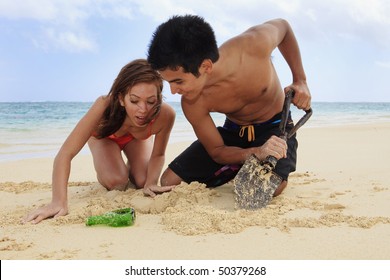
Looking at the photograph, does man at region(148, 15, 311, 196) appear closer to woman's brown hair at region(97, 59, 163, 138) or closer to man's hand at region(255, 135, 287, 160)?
man's hand at region(255, 135, 287, 160)

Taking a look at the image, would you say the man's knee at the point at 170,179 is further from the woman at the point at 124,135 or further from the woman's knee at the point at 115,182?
the woman's knee at the point at 115,182

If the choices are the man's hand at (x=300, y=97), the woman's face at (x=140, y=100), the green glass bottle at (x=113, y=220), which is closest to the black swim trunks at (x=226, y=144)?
the man's hand at (x=300, y=97)

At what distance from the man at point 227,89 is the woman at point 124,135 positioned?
317mm

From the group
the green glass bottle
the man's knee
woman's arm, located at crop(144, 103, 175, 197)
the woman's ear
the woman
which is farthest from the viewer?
the man's knee

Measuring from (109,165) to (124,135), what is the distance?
1.11 ft

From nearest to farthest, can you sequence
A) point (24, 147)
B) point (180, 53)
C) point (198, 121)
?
point (180, 53), point (198, 121), point (24, 147)

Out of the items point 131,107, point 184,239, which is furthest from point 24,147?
point 184,239

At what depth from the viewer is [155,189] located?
144 inches

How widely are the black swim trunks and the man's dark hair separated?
996 millimetres

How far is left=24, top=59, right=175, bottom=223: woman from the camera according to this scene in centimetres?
340

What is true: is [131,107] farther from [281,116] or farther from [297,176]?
[297,176]

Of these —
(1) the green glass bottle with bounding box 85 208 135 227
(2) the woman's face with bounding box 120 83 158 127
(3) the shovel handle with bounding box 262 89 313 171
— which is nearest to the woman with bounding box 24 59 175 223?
(2) the woman's face with bounding box 120 83 158 127

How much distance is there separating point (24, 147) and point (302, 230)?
663 cm

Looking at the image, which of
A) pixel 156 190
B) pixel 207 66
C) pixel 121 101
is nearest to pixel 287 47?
pixel 207 66
